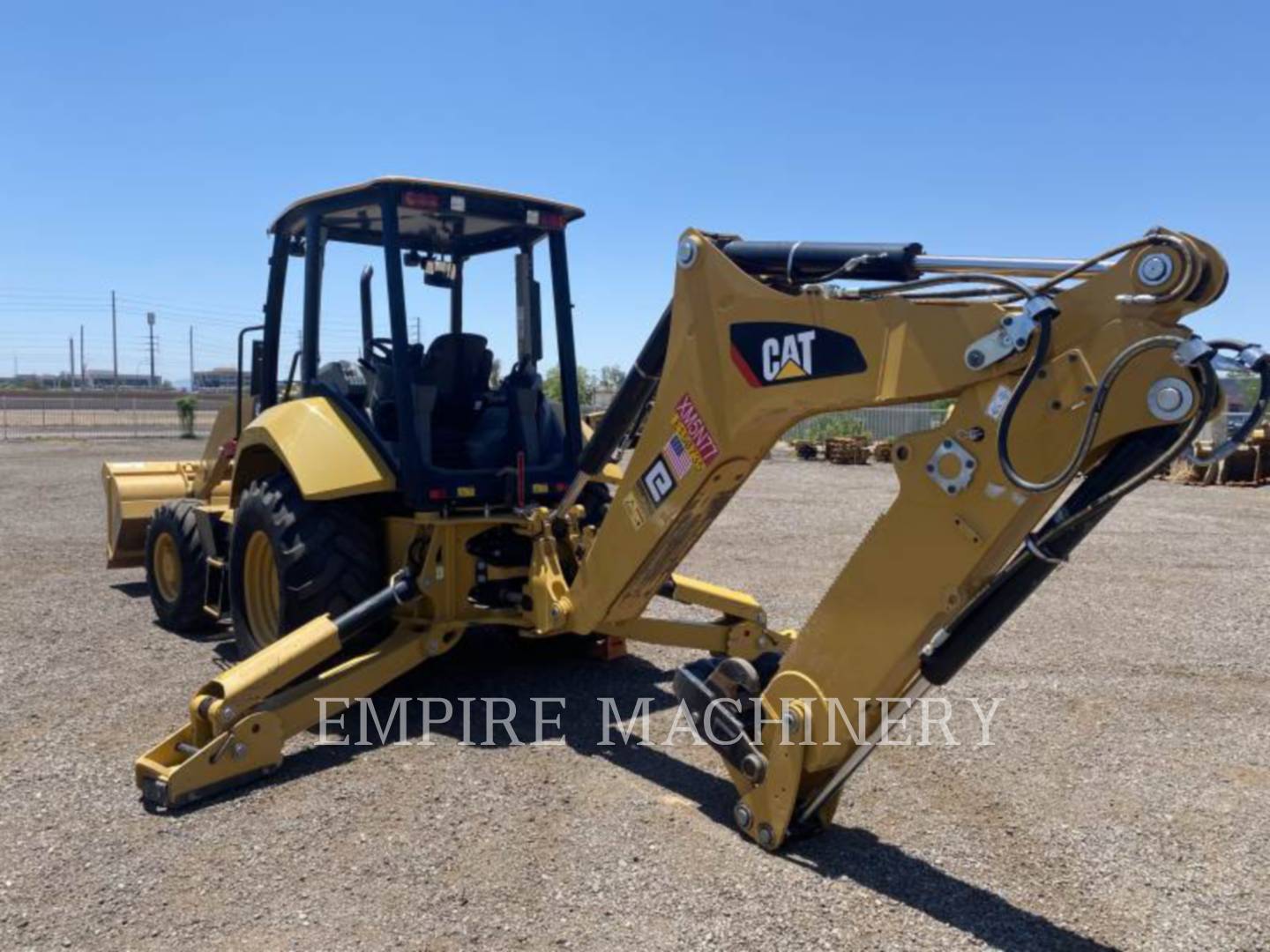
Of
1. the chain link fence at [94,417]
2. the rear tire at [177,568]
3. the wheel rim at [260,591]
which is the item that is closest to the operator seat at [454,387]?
the wheel rim at [260,591]

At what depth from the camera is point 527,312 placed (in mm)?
6234

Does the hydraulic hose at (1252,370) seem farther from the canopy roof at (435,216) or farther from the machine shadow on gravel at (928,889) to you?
the canopy roof at (435,216)

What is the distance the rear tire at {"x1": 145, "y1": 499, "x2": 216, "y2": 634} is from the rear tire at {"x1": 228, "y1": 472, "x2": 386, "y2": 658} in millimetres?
1479

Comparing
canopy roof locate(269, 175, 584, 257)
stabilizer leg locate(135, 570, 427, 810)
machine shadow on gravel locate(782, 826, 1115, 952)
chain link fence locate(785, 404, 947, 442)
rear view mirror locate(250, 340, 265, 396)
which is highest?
canopy roof locate(269, 175, 584, 257)

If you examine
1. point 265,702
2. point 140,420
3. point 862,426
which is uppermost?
point 140,420

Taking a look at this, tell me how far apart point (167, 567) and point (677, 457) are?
15.8ft

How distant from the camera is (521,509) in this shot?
5578mm

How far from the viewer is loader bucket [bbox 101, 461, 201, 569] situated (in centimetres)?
828

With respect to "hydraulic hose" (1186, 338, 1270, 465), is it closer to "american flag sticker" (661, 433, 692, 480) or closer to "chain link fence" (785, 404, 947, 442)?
"american flag sticker" (661, 433, 692, 480)

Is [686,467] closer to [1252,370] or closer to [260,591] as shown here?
[1252,370]

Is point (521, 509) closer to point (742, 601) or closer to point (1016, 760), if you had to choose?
point (742, 601)

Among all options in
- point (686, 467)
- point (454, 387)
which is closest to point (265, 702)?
point (454, 387)

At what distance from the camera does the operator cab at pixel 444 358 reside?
550cm

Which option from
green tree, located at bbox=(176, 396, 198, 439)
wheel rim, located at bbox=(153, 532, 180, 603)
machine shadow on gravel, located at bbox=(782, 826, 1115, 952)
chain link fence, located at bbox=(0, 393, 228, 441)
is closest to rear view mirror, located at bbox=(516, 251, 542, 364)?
wheel rim, located at bbox=(153, 532, 180, 603)
